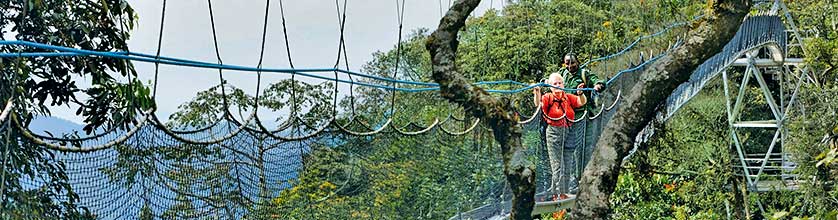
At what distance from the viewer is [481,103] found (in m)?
3.51

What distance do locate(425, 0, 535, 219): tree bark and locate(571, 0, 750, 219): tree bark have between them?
20cm

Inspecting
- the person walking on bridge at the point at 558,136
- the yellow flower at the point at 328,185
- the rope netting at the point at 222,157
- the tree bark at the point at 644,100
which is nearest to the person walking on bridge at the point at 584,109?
the person walking on bridge at the point at 558,136

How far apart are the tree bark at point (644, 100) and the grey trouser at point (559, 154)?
1308 millimetres

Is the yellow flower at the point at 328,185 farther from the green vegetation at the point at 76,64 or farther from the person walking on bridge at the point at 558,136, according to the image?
the person walking on bridge at the point at 558,136

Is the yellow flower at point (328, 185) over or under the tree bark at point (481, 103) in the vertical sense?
under

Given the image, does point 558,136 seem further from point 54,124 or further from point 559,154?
point 54,124

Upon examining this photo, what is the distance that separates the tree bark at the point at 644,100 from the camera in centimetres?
338

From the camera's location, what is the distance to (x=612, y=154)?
11.2 ft

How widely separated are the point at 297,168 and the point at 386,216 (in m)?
0.47

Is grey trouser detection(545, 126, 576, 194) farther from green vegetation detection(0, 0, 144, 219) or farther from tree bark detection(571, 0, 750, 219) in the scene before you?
green vegetation detection(0, 0, 144, 219)

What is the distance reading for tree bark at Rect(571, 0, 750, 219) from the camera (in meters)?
3.38

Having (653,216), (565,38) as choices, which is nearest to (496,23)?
(565,38)

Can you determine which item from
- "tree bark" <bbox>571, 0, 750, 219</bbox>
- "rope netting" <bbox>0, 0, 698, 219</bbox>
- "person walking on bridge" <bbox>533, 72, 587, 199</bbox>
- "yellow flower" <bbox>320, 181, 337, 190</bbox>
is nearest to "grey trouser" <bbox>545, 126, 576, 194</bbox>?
"person walking on bridge" <bbox>533, 72, 587, 199</bbox>

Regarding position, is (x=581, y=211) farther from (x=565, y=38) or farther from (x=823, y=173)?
(x=565, y=38)
